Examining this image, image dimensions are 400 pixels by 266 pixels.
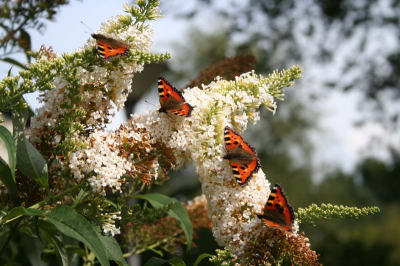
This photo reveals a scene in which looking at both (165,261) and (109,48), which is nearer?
(109,48)

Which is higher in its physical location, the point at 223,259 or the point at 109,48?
the point at 109,48

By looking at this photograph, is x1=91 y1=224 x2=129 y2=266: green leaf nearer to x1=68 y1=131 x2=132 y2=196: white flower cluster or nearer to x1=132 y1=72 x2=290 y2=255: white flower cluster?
x1=68 y1=131 x2=132 y2=196: white flower cluster

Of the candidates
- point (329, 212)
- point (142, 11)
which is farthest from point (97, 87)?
point (329, 212)

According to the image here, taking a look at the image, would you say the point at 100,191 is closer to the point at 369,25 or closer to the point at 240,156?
the point at 240,156

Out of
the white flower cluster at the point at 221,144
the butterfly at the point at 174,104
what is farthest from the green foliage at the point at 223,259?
the butterfly at the point at 174,104

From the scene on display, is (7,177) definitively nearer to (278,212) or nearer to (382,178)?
(278,212)

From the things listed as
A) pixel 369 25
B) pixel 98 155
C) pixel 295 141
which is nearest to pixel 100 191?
pixel 98 155
